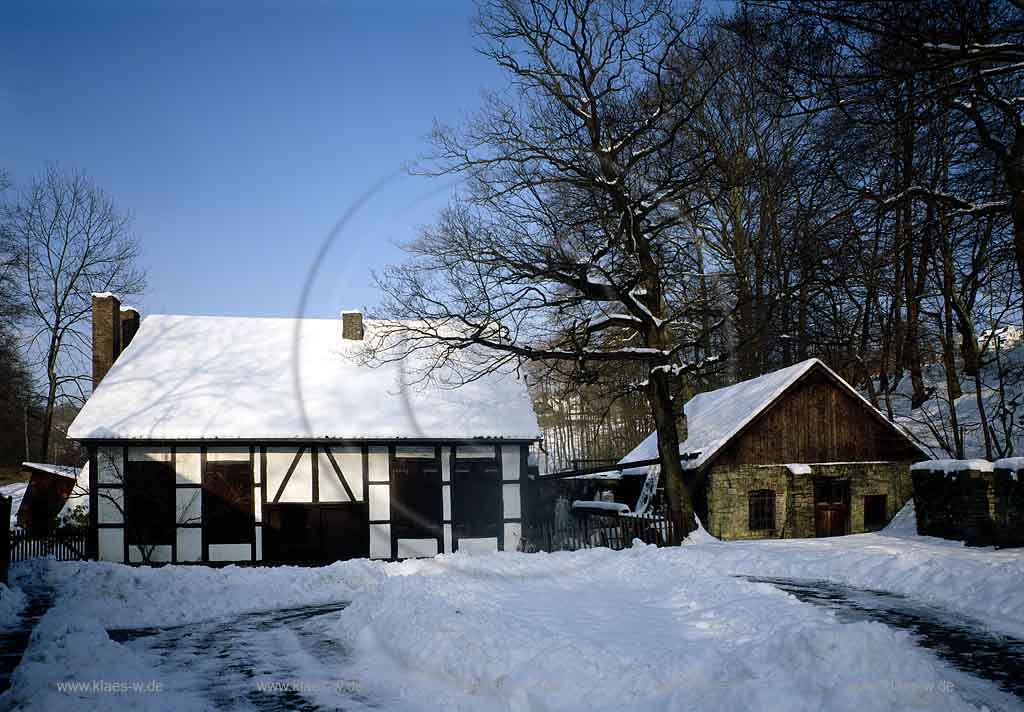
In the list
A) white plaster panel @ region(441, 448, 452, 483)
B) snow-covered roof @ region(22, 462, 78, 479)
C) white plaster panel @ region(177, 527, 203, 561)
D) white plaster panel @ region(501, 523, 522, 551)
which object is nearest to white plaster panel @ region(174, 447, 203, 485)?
white plaster panel @ region(177, 527, 203, 561)

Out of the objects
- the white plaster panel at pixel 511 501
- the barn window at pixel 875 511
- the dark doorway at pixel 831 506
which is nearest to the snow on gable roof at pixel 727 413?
the dark doorway at pixel 831 506

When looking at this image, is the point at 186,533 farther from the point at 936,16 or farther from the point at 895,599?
the point at 936,16

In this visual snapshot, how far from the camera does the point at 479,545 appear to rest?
23516mm

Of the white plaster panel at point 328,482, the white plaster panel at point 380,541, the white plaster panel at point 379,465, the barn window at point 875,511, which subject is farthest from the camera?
the barn window at point 875,511

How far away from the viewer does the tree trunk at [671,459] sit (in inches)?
832

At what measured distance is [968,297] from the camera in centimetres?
2620

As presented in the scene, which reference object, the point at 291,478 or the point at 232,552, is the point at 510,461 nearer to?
the point at 291,478

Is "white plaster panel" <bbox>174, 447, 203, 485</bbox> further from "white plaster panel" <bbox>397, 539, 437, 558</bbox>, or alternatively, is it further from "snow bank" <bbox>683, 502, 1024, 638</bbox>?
"snow bank" <bbox>683, 502, 1024, 638</bbox>

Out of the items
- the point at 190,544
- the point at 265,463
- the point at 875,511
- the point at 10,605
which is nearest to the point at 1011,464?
the point at 875,511

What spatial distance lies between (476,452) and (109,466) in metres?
9.46

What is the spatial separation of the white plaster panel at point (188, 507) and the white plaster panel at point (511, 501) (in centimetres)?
787

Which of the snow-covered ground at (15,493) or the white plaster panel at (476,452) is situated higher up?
the white plaster panel at (476,452)

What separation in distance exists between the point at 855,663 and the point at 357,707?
4.40 m

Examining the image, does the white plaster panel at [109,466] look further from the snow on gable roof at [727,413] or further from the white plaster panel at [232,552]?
the snow on gable roof at [727,413]
